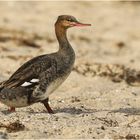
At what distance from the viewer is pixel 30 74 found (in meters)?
11.2

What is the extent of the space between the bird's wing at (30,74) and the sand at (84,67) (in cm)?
47

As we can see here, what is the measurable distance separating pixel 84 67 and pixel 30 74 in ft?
18.3

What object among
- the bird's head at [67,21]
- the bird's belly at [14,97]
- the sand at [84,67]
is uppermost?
the bird's head at [67,21]

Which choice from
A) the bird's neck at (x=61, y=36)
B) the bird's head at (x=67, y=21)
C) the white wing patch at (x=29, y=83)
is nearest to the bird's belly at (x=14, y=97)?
the white wing patch at (x=29, y=83)

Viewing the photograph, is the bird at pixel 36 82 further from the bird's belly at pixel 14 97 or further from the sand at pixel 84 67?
the sand at pixel 84 67

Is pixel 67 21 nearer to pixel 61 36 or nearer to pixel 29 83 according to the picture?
pixel 61 36

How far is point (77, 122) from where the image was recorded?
10.5m

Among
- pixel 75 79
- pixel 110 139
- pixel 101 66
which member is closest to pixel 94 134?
pixel 110 139

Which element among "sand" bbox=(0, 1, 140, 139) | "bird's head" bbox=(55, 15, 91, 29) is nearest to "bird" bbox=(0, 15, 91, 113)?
"sand" bbox=(0, 1, 140, 139)

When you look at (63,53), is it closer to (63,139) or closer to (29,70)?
(29,70)

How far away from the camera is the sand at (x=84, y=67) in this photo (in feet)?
33.5

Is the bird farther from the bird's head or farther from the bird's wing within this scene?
the bird's head

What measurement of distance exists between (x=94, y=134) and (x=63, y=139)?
52cm

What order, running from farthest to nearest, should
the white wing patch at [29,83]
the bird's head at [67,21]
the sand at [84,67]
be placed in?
1. the bird's head at [67,21]
2. the white wing patch at [29,83]
3. the sand at [84,67]
